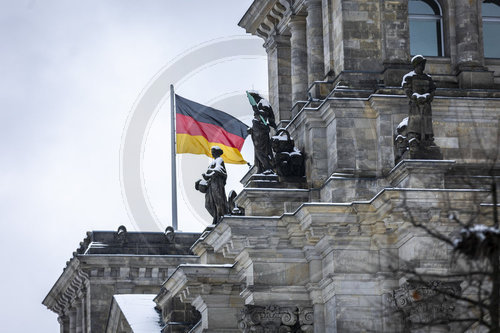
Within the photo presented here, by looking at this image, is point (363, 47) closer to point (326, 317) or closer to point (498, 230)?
point (326, 317)

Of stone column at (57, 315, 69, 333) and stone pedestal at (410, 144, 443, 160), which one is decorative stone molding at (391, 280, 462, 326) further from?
stone column at (57, 315, 69, 333)

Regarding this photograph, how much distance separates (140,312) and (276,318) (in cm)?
2231

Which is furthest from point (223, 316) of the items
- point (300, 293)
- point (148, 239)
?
point (148, 239)

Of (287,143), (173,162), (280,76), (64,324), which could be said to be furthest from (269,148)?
(64,324)

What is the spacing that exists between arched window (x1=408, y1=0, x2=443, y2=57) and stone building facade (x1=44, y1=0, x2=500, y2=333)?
0.04m

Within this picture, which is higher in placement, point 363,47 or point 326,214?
point 363,47

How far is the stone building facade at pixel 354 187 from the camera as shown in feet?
147

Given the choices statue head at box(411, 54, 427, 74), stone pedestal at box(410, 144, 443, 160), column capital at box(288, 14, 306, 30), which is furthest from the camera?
column capital at box(288, 14, 306, 30)

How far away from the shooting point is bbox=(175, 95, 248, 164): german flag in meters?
61.6

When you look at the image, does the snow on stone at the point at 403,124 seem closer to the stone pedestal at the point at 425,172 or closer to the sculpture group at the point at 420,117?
the sculpture group at the point at 420,117

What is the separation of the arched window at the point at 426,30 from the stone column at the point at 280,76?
7718 mm

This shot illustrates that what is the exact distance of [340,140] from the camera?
48.7 metres

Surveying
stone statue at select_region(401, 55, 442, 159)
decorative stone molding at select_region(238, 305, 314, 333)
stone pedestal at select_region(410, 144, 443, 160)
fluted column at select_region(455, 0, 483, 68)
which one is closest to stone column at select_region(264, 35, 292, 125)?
fluted column at select_region(455, 0, 483, 68)

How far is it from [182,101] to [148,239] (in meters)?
13.8
